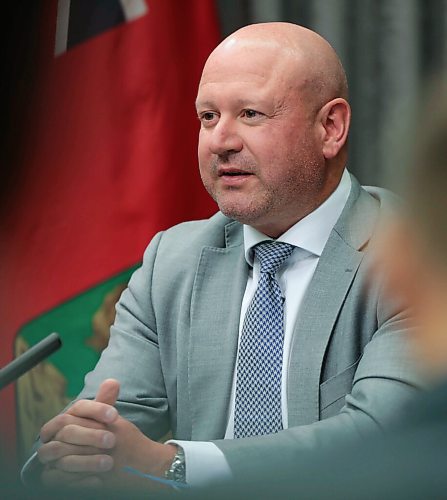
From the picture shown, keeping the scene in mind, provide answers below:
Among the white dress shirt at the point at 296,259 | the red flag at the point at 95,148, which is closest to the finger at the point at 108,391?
the white dress shirt at the point at 296,259

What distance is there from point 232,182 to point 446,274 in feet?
3.47

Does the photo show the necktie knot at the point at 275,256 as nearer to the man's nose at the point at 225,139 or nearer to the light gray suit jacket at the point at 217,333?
the light gray suit jacket at the point at 217,333

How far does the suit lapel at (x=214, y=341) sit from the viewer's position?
1.45 meters

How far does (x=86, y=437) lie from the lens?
42.6 inches

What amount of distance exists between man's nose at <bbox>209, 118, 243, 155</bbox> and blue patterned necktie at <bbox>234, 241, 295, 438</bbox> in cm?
22

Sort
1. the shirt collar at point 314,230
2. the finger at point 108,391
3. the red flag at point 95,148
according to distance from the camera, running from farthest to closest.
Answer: the red flag at point 95,148, the shirt collar at point 314,230, the finger at point 108,391

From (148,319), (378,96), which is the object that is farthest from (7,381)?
(378,96)

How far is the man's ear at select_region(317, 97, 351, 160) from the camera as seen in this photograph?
1.49m

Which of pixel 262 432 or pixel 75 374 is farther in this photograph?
pixel 75 374

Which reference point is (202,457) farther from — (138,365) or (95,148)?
(95,148)

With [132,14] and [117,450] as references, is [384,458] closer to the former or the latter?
[117,450]

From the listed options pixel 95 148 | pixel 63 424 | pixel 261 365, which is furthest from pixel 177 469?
pixel 95 148

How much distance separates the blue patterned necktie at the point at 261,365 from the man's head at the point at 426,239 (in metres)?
1.03

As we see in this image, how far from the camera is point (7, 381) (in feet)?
2.44
